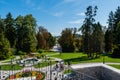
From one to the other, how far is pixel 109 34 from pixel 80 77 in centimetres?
4122

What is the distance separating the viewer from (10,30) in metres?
45.0

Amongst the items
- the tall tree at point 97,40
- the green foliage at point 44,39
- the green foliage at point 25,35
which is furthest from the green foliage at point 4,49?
the tall tree at point 97,40

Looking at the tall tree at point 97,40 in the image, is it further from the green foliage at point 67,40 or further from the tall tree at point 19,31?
the tall tree at point 19,31

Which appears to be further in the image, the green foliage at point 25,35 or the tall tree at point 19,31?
the tall tree at point 19,31

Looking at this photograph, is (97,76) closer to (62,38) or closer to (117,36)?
(117,36)

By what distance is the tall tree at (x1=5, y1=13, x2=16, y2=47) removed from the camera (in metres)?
44.8

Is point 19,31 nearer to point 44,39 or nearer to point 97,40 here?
point 44,39

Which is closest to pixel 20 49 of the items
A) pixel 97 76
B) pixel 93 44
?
pixel 93 44

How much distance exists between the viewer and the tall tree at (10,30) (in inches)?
1764

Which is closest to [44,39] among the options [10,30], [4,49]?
[10,30]

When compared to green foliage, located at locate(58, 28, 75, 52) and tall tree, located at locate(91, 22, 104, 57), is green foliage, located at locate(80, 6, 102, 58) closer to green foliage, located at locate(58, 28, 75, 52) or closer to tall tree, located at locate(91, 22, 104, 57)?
tall tree, located at locate(91, 22, 104, 57)

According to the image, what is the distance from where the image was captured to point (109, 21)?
54.0 meters

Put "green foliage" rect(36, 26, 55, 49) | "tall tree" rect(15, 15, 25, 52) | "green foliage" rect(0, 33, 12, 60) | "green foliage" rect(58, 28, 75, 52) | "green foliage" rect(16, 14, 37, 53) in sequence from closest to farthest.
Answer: "green foliage" rect(0, 33, 12, 60) < "green foliage" rect(16, 14, 37, 53) < "tall tree" rect(15, 15, 25, 52) < "green foliage" rect(58, 28, 75, 52) < "green foliage" rect(36, 26, 55, 49)

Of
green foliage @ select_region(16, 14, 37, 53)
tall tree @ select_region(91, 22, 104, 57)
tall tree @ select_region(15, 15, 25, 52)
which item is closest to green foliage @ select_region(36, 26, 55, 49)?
green foliage @ select_region(16, 14, 37, 53)
